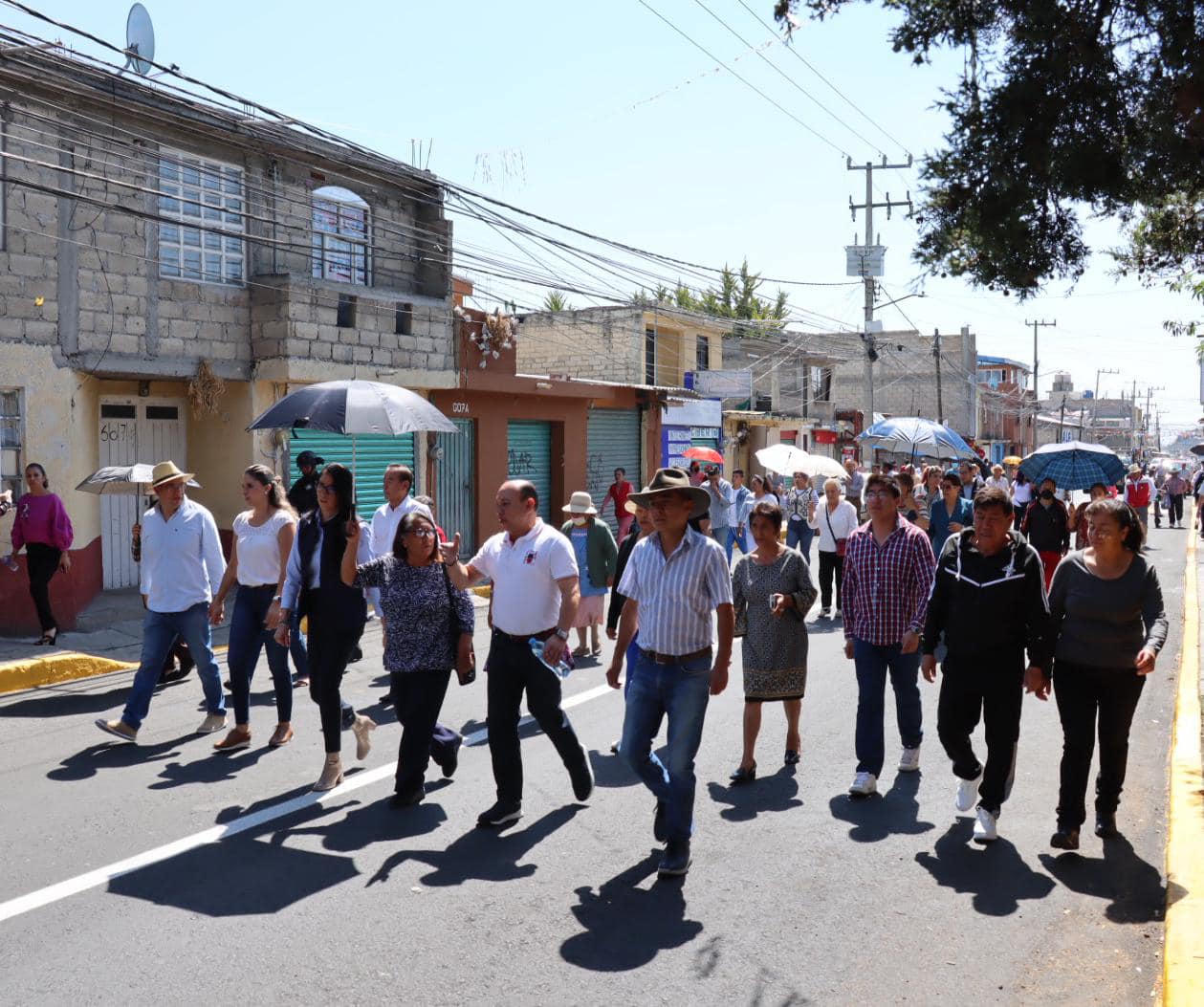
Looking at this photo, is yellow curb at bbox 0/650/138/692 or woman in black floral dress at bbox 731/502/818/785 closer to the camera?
woman in black floral dress at bbox 731/502/818/785

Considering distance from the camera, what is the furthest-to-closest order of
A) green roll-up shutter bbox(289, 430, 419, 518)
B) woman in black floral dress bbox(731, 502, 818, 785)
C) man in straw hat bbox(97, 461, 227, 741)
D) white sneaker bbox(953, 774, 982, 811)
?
1. green roll-up shutter bbox(289, 430, 419, 518)
2. man in straw hat bbox(97, 461, 227, 741)
3. woman in black floral dress bbox(731, 502, 818, 785)
4. white sneaker bbox(953, 774, 982, 811)

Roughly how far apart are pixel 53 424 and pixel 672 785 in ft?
32.8

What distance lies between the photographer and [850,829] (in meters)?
6.02

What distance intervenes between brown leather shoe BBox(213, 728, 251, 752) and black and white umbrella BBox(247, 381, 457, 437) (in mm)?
2786

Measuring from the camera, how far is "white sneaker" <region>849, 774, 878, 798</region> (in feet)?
21.3

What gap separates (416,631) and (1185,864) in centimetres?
391

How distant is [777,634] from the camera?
23.2 feet

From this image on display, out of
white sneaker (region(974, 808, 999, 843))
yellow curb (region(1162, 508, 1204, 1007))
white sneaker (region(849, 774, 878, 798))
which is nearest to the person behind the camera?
yellow curb (region(1162, 508, 1204, 1007))

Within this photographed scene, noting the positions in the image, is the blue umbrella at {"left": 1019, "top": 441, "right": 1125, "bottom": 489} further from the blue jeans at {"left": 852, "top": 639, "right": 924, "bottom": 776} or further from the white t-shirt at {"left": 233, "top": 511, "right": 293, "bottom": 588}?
the white t-shirt at {"left": 233, "top": 511, "right": 293, "bottom": 588}

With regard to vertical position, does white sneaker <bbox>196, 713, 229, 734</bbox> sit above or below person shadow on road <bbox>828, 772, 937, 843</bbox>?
above

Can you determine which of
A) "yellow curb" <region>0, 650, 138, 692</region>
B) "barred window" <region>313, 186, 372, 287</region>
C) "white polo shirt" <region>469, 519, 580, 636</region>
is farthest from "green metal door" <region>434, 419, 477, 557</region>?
"white polo shirt" <region>469, 519, 580, 636</region>

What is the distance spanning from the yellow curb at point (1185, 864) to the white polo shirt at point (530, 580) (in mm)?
3096

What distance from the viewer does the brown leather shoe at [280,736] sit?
25.0 feet

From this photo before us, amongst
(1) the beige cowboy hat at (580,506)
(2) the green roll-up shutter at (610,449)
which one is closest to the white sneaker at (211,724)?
(1) the beige cowboy hat at (580,506)
